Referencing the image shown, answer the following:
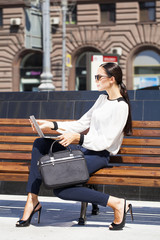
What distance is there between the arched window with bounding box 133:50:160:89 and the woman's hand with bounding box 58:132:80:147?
915 inches

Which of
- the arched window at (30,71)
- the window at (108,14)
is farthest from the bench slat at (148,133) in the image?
the arched window at (30,71)

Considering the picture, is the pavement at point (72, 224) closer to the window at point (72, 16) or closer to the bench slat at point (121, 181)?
the bench slat at point (121, 181)

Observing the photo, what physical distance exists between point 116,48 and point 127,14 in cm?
183

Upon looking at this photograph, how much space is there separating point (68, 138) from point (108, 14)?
2441 cm

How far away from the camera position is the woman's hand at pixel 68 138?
14.6 ft

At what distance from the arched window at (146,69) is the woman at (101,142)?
75.5 ft

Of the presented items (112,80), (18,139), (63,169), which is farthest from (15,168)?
(112,80)

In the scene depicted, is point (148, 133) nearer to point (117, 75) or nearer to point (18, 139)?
point (117, 75)

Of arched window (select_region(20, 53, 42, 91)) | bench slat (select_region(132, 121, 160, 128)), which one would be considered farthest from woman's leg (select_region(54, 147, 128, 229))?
→ arched window (select_region(20, 53, 42, 91))

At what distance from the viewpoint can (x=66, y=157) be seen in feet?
14.3

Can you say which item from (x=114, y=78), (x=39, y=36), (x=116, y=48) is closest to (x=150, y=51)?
(x=116, y=48)

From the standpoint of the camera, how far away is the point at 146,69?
91.5 feet

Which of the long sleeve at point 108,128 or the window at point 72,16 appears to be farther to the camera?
the window at point 72,16

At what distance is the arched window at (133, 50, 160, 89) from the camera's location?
27609 millimetres
